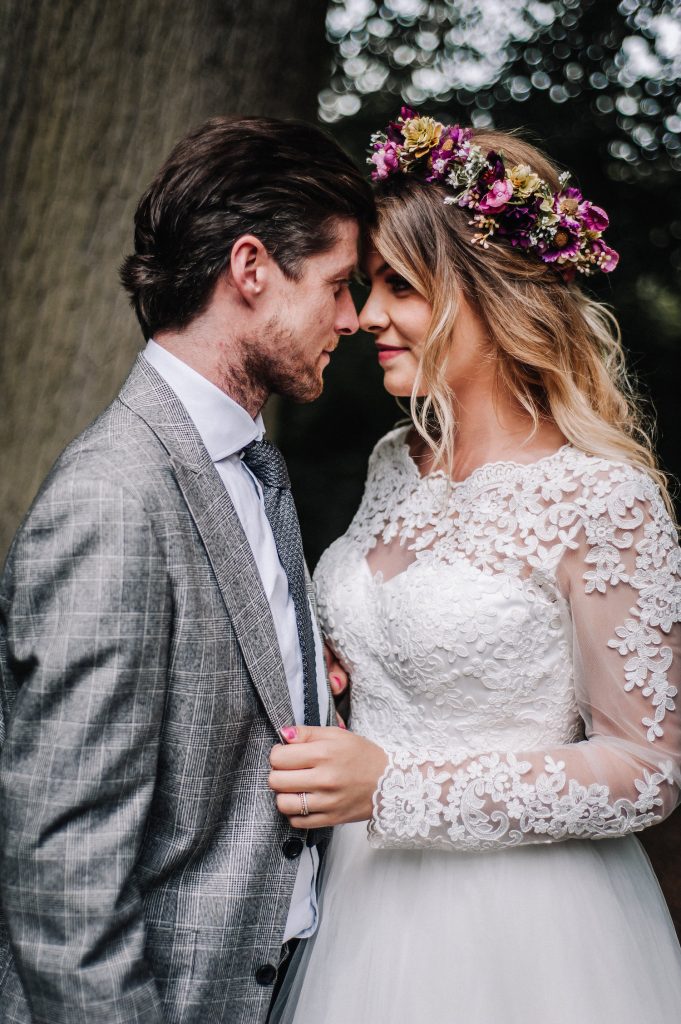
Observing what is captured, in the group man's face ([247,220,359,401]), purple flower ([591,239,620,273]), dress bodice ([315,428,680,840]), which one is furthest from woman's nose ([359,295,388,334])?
purple flower ([591,239,620,273])

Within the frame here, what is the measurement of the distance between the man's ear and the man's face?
0.04 meters

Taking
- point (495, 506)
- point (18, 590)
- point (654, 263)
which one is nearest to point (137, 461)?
point (18, 590)

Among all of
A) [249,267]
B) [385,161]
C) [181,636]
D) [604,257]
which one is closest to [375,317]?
[385,161]

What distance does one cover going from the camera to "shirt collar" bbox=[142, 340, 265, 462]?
1.78 metres

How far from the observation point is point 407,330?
2295mm

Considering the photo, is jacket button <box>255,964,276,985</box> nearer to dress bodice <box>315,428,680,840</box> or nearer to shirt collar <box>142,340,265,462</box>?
dress bodice <box>315,428,680,840</box>

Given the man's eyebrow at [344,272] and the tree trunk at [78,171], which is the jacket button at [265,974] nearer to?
the tree trunk at [78,171]

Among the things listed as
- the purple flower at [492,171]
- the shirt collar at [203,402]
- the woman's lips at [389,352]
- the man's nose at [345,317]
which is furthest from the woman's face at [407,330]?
the shirt collar at [203,402]

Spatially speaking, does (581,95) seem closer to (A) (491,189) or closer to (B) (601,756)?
(A) (491,189)

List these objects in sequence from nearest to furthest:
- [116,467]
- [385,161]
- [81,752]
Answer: [81,752] < [116,467] < [385,161]

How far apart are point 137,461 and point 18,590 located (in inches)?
11.9

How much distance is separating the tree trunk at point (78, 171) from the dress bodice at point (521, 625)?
973 mm

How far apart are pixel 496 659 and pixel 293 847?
2.09 ft

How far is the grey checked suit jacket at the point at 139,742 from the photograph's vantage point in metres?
1.41
